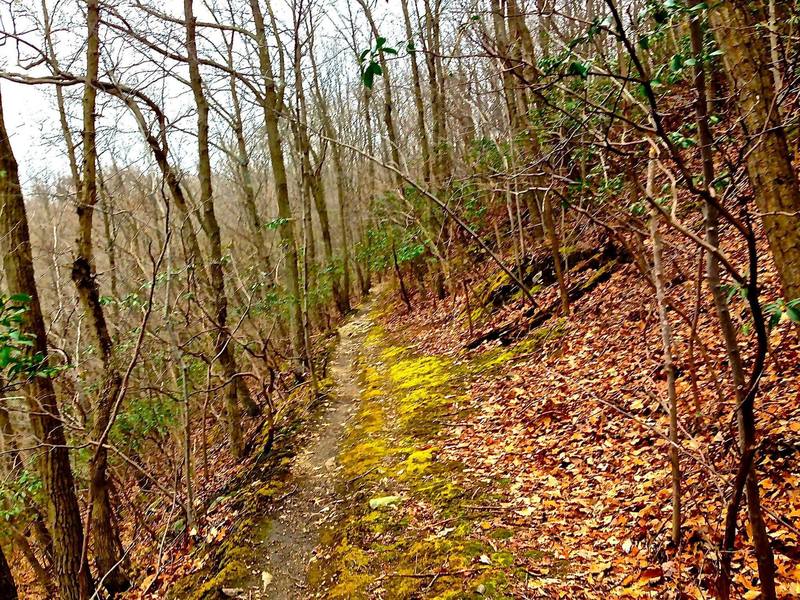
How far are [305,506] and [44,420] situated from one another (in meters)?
3.03

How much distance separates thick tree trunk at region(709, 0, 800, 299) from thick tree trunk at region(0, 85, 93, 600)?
6.63 m

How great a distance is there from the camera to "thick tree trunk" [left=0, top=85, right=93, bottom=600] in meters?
5.23

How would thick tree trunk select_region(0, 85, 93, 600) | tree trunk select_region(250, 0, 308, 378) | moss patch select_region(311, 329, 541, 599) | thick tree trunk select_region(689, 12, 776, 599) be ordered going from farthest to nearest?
tree trunk select_region(250, 0, 308, 378) < thick tree trunk select_region(0, 85, 93, 600) < moss patch select_region(311, 329, 541, 599) < thick tree trunk select_region(689, 12, 776, 599)

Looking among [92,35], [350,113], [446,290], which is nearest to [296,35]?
[92,35]

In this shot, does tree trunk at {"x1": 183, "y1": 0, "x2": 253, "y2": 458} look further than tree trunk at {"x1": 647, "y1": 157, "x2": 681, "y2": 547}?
Yes

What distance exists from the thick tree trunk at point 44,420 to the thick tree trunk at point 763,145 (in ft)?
21.8

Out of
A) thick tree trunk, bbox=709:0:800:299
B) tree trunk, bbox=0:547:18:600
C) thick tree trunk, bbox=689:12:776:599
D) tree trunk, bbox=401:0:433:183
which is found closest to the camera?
thick tree trunk, bbox=689:12:776:599

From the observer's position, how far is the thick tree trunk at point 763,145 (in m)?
3.28

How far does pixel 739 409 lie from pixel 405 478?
4083 mm

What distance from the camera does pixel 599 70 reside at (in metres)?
2.51

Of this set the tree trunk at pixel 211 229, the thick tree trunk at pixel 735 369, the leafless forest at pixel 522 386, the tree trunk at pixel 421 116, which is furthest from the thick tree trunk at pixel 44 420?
the tree trunk at pixel 421 116

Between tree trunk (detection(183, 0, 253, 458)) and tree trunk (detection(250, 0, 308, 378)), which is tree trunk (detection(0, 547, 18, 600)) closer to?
tree trunk (detection(183, 0, 253, 458))

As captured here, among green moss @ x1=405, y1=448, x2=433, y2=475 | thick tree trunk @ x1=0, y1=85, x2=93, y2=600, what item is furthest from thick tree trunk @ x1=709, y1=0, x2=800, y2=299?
thick tree trunk @ x1=0, y1=85, x2=93, y2=600

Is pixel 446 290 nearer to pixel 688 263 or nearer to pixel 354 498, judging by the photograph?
pixel 688 263
